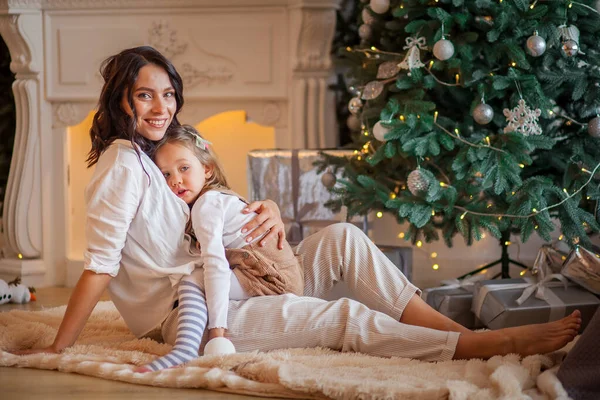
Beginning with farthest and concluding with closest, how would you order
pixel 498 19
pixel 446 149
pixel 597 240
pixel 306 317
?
pixel 597 240 < pixel 446 149 < pixel 498 19 < pixel 306 317

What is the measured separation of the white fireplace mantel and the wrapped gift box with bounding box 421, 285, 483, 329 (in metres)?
1.19

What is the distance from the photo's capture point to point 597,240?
3.12 meters

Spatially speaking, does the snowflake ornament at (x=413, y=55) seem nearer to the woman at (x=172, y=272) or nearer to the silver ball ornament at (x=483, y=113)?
the silver ball ornament at (x=483, y=113)

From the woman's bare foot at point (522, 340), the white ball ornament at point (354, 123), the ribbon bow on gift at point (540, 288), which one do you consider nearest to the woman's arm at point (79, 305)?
the woman's bare foot at point (522, 340)

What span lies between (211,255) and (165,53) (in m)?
1.96

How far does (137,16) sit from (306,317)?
2183 mm

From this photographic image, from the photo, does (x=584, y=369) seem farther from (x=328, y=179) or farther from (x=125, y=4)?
(x=125, y=4)

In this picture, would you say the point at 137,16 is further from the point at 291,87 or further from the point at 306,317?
the point at 306,317

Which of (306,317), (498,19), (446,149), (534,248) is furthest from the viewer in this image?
(534,248)

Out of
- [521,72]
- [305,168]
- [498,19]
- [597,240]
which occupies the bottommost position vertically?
[597,240]

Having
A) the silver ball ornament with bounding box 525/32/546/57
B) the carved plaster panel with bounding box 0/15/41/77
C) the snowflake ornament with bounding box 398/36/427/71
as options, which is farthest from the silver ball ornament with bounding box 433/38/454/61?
the carved plaster panel with bounding box 0/15/41/77

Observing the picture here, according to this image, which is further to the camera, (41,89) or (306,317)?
(41,89)

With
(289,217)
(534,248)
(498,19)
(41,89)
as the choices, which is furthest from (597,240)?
(41,89)

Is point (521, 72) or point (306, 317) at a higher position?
point (521, 72)
